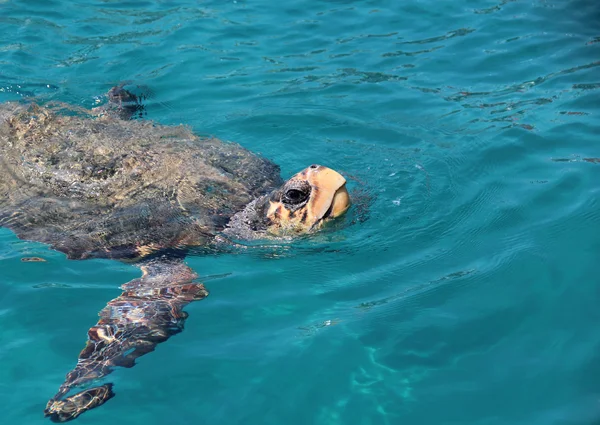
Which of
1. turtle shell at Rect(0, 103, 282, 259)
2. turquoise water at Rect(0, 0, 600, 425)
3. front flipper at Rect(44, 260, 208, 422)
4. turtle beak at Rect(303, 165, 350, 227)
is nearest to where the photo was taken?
front flipper at Rect(44, 260, 208, 422)

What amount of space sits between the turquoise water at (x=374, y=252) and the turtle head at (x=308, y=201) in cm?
22

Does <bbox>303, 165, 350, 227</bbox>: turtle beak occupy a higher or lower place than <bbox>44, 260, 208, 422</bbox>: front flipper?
higher

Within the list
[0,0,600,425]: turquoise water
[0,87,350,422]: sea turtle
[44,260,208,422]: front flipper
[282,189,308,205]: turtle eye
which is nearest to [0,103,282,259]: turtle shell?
[0,87,350,422]: sea turtle

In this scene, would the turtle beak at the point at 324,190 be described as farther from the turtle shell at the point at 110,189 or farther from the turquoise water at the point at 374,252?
the turtle shell at the point at 110,189

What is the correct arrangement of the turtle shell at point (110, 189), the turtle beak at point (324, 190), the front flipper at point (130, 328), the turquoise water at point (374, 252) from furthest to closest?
1. the turtle shell at point (110, 189)
2. the turtle beak at point (324, 190)
3. the turquoise water at point (374, 252)
4. the front flipper at point (130, 328)

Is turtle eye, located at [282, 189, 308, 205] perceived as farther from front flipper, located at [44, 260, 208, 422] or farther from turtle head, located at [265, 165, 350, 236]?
front flipper, located at [44, 260, 208, 422]

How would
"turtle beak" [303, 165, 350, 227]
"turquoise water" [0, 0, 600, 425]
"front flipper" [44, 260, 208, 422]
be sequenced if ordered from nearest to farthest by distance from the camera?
1. "front flipper" [44, 260, 208, 422]
2. "turquoise water" [0, 0, 600, 425]
3. "turtle beak" [303, 165, 350, 227]

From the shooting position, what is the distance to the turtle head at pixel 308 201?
492 cm

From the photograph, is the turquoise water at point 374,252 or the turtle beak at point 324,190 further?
the turtle beak at point 324,190

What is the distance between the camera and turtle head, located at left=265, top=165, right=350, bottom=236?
492 cm

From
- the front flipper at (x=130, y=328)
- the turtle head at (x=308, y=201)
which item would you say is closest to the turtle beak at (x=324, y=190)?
the turtle head at (x=308, y=201)

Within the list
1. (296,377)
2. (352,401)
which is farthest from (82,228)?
(352,401)

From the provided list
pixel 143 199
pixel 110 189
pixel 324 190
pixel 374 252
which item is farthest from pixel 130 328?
pixel 374 252

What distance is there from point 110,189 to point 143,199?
31cm
